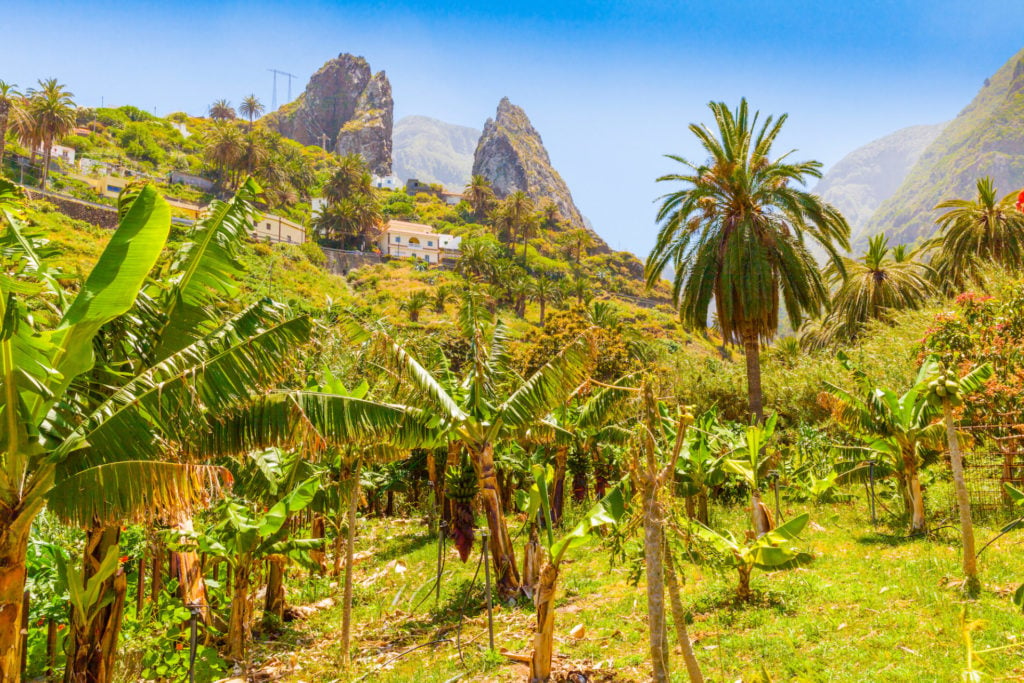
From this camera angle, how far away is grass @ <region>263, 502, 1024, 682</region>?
20.8ft

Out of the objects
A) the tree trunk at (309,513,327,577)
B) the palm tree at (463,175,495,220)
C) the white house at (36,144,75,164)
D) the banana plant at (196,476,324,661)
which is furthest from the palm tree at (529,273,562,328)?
the white house at (36,144,75,164)

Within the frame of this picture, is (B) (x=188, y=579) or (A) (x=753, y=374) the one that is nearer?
(B) (x=188, y=579)

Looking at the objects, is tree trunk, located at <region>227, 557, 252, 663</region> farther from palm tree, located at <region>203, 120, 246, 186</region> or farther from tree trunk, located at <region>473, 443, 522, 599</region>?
palm tree, located at <region>203, 120, 246, 186</region>

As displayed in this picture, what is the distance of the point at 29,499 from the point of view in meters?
5.45

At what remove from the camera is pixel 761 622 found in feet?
25.5

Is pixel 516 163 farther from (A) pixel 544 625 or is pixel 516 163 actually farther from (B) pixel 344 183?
(A) pixel 544 625

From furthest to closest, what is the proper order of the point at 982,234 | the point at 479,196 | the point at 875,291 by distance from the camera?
1. the point at 479,196
2. the point at 875,291
3. the point at 982,234

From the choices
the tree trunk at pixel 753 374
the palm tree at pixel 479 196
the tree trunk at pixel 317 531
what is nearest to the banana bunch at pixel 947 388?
the tree trunk at pixel 753 374

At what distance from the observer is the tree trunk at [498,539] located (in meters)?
10.5

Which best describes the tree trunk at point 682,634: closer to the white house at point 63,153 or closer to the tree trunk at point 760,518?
the tree trunk at point 760,518

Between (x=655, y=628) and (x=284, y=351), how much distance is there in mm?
4429

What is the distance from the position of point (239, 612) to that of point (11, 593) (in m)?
3.70

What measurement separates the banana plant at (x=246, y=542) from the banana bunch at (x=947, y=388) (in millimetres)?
7964

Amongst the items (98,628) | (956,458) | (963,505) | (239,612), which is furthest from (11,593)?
(963,505)
